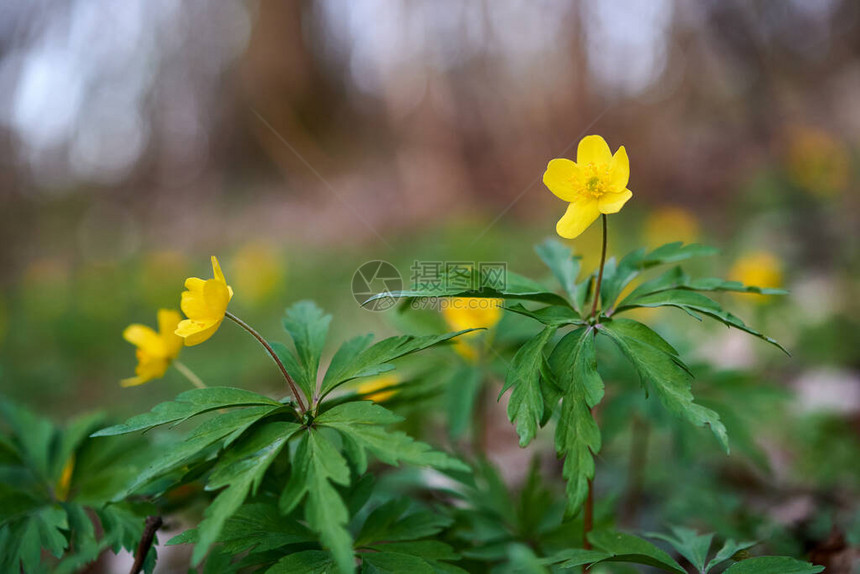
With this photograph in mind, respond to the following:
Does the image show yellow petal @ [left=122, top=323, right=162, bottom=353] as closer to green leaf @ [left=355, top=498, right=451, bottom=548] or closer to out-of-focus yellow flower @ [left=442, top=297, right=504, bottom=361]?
green leaf @ [left=355, top=498, right=451, bottom=548]

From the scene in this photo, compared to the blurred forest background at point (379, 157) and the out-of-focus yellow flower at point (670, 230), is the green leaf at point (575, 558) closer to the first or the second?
the blurred forest background at point (379, 157)

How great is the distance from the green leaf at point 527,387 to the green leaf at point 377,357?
5.8 inches

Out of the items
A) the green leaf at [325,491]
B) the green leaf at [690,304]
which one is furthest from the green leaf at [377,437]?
the green leaf at [690,304]

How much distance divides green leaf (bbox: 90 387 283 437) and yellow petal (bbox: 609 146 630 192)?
850 mm

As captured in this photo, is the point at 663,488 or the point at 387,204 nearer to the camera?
the point at 663,488

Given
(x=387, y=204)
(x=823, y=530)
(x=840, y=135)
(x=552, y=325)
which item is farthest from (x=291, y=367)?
(x=387, y=204)

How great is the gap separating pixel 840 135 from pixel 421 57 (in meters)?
5.07

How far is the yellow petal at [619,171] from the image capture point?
3.79 ft

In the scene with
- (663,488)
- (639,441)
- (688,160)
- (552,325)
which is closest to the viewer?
(552,325)

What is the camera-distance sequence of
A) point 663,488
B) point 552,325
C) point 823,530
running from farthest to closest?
point 663,488 → point 823,530 → point 552,325

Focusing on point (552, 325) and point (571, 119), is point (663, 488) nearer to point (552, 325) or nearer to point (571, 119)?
point (552, 325)

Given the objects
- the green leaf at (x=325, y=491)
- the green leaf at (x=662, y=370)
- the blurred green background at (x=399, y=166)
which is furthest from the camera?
the blurred green background at (x=399, y=166)

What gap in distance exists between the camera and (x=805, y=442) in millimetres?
2475

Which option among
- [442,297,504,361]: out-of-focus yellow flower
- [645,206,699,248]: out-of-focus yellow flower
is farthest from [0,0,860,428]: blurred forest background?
[442,297,504,361]: out-of-focus yellow flower
